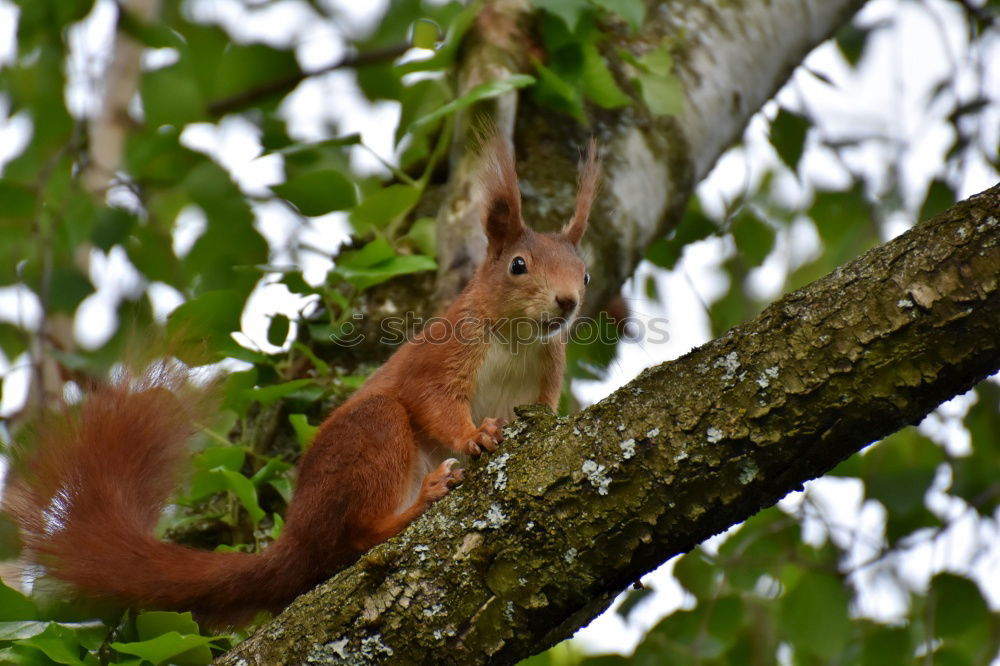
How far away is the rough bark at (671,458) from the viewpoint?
52.0 inches

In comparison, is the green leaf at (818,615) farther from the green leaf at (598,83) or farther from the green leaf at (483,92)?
the green leaf at (483,92)

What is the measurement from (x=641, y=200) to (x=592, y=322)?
36cm

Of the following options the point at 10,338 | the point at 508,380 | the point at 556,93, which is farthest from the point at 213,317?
the point at 10,338

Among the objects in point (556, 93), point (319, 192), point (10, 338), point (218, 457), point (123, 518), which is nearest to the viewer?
point (123, 518)

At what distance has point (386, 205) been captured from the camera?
104 inches

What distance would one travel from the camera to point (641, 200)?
2756 mm

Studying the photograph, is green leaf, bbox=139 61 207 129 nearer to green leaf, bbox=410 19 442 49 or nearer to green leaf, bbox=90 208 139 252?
green leaf, bbox=90 208 139 252

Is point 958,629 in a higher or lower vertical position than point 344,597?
lower

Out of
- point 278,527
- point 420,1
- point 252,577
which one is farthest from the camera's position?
point 420,1

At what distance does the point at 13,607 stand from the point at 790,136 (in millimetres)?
2686

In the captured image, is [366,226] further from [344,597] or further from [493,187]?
[344,597]

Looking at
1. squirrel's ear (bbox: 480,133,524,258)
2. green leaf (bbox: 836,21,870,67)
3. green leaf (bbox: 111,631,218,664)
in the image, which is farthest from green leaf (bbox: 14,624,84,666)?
green leaf (bbox: 836,21,870,67)

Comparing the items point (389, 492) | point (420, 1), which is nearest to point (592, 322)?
point (389, 492)

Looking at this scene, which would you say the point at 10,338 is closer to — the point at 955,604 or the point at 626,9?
the point at 626,9
